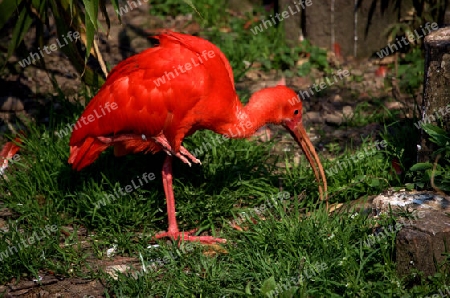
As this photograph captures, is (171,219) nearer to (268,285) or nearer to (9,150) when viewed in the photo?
(268,285)

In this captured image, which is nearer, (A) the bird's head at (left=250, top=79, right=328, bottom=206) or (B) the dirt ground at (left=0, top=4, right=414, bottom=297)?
(A) the bird's head at (left=250, top=79, right=328, bottom=206)

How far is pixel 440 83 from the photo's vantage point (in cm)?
455

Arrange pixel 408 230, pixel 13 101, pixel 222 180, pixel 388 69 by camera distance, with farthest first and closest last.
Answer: pixel 388 69
pixel 13 101
pixel 222 180
pixel 408 230

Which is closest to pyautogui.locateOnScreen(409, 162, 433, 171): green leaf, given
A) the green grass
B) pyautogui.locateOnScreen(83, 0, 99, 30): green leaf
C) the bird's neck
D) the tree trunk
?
the tree trunk

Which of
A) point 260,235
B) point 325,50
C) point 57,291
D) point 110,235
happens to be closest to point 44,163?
point 110,235

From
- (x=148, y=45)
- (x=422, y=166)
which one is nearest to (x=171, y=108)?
(x=422, y=166)

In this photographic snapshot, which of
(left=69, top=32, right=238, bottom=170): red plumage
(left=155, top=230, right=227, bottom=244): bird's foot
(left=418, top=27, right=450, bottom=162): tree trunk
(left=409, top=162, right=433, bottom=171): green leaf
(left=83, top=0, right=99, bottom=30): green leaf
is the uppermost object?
(left=83, top=0, right=99, bottom=30): green leaf

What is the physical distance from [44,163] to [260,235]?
6.39ft

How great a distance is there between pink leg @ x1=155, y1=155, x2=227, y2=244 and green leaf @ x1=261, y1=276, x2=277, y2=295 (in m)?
0.80

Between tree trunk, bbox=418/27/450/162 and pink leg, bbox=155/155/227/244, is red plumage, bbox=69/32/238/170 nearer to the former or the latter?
pink leg, bbox=155/155/227/244

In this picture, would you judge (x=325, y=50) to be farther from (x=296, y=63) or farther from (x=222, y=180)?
(x=222, y=180)

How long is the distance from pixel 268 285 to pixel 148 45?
163 inches

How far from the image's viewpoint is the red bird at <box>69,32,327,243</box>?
4.63 metres

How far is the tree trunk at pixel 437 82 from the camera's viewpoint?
14.8ft
